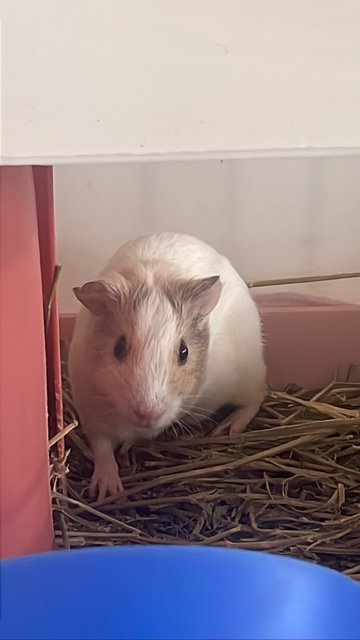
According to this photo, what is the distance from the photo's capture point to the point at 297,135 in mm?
962

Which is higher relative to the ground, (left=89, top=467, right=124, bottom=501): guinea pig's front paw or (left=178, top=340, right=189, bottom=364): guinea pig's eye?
(left=178, top=340, right=189, bottom=364): guinea pig's eye

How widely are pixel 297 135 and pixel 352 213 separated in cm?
135

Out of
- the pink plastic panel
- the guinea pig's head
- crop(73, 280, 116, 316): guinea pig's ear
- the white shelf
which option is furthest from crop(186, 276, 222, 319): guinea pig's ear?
the white shelf

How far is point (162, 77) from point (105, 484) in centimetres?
84

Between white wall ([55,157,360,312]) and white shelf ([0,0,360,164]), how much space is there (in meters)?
1.24

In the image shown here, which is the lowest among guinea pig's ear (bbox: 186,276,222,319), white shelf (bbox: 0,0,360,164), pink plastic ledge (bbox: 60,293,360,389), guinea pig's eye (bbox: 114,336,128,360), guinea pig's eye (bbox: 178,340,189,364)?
pink plastic ledge (bbox: 60,293,360,389)

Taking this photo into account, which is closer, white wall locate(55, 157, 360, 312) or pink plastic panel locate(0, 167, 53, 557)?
pink plastic panel locate(0, 167, 53, 557)

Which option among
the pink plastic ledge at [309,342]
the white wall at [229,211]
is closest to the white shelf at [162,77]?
the pink plastic ledge at [309,342]

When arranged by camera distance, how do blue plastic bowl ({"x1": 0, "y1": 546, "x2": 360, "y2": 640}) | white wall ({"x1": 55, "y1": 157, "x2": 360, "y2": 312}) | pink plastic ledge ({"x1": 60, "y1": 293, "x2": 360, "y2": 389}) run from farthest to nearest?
white wall ({"x1": 55, "y1": 157, "x2": 360, "y2": 312}) < pink plastic ledge ({"x1": 60, "y1": 293, "x2": 360, "y2": 389}) < blue plastic bowl ({"x1": 0, "y1": 546, "x2": 360, "y2": 640})

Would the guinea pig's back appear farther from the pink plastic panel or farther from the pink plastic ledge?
the pink plastic panel

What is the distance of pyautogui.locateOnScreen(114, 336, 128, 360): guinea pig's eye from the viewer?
1520 mm

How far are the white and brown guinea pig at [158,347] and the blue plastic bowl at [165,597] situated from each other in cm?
57

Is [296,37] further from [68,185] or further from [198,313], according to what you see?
[68,185]

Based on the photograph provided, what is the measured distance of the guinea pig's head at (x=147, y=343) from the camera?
1479mm
